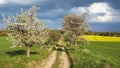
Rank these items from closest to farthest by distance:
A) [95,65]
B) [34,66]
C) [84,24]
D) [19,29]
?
[95,65] → [34,66] → [19,29] → [84,24]

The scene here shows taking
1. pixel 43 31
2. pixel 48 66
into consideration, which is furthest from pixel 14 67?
pixel 43 31

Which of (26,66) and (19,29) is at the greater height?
(19,29)

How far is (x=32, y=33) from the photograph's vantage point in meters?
50.2

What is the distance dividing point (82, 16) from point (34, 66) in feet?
126

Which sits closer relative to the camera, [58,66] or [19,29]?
[58,66]

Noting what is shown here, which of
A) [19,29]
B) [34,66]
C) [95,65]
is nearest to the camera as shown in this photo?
[95,65]

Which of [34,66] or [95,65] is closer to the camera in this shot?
[95,65]

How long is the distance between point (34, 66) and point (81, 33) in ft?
126

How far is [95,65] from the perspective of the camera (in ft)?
121

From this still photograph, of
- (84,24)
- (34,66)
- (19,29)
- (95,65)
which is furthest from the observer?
(84,24)

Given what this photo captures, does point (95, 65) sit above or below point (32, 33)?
below

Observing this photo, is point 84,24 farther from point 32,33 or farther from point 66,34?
point 32,33

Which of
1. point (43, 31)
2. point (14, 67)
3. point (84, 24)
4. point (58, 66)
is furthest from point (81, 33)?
point (14, 67)

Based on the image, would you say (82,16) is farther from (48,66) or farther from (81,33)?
(48,66)
